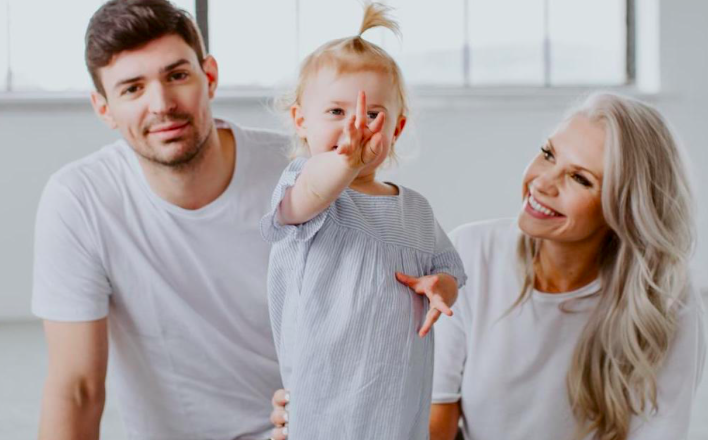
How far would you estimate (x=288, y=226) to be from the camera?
1.37 metres

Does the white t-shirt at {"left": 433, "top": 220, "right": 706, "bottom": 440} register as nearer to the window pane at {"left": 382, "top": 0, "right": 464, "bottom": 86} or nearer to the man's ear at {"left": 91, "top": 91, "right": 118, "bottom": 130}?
the man's ear at {"left": 91, "top": 91, "right": 118, "bottom": 130}

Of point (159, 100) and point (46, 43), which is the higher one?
point (46, 43)

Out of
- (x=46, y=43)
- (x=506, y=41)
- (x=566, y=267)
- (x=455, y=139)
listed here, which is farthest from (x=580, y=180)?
(x=46, y=43)

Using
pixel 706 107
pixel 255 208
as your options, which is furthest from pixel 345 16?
pixel 255 208

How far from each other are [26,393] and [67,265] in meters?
2.13

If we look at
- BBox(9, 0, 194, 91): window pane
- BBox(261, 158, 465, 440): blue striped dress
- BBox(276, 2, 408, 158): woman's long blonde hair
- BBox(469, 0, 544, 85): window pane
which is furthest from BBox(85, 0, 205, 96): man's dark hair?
BBox(469, 0, 544, 85): window pane

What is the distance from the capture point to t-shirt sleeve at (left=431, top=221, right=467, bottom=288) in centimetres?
148

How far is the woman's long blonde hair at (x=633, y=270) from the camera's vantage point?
181 cm

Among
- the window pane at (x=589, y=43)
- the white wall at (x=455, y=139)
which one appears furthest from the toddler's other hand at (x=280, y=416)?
the window pane at (x=589, y=43)

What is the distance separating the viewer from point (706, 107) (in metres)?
5.62

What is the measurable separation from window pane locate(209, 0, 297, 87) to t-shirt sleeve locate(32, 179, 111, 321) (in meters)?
3.70

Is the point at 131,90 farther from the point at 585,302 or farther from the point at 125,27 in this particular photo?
the point at 585,302

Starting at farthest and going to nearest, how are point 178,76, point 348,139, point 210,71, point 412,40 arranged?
point 412,40 < point 210,71 < point 178,76 < point 348,139

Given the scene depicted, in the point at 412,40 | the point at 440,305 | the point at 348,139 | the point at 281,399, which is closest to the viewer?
the point at 348,139
